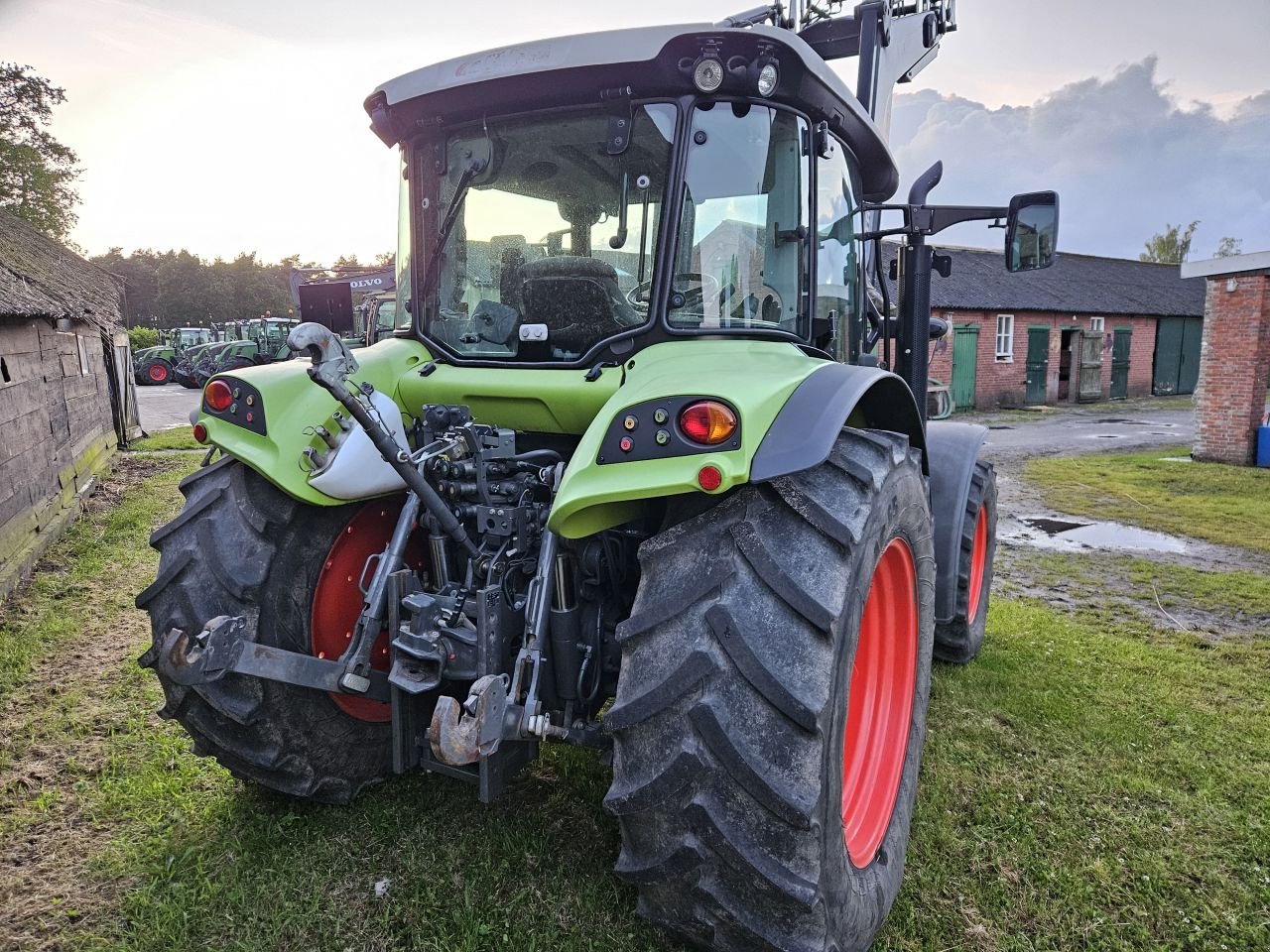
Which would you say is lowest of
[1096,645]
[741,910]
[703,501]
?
[1096,645]

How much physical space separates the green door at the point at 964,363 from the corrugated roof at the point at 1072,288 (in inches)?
25.6

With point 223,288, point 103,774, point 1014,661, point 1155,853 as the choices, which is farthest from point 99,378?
point 223,288

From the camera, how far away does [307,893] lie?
98.4 inches

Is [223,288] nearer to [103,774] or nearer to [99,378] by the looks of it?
[99,378]

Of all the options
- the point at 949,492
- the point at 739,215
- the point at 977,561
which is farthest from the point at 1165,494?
the point at 739,215

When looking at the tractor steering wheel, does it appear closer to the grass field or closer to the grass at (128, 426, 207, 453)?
the grass field

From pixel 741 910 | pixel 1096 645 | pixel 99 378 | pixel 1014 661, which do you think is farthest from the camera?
pixel 99 378

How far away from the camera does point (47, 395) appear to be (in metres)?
8.09

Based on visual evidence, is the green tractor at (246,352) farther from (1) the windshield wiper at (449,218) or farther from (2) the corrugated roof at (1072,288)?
(1) the windshield wiper at (449,218)

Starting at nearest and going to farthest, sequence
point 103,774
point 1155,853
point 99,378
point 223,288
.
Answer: point 1155,853, point 103,774, point 99,378, point 223,288

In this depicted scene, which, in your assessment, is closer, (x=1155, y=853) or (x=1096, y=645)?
(x=1155, y=853)

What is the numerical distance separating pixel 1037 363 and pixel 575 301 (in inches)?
948

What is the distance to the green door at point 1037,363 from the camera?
2333 centimetres

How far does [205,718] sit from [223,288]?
65498 millimetres
